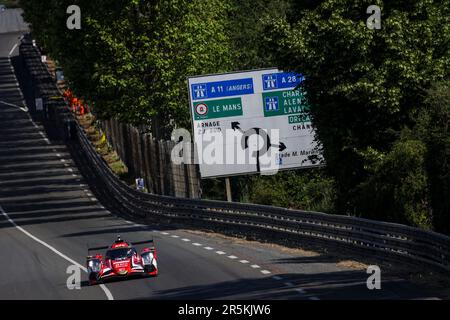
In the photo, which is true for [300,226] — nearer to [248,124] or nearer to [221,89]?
[248,124]

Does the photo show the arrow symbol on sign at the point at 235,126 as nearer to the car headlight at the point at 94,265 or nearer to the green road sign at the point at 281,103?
the green road sign at the point at 281,103

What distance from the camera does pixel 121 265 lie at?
2997 cm

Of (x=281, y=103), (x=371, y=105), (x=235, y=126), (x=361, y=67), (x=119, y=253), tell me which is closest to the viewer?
(x=119, y=253)

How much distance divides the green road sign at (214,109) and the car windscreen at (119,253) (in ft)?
54.9

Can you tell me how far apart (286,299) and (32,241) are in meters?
22.7

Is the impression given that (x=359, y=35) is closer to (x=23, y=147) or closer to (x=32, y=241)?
(x=32, y=241)

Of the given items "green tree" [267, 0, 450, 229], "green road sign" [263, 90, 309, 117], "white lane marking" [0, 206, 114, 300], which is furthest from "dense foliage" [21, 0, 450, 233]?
"white lane marking" [0, 206, 114, 300]

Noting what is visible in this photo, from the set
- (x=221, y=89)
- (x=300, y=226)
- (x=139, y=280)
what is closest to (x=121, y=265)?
(x=139, y=280)

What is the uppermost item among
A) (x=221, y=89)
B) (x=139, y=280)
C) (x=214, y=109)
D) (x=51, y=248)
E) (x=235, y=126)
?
(x=221, y=89)

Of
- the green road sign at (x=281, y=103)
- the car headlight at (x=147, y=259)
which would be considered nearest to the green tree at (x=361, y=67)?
the green road sign at (x=281, y=103)

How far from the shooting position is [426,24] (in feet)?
124

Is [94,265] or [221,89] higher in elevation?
[221,89]

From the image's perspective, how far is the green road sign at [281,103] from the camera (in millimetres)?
48000

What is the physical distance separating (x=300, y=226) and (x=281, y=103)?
12637 mm
